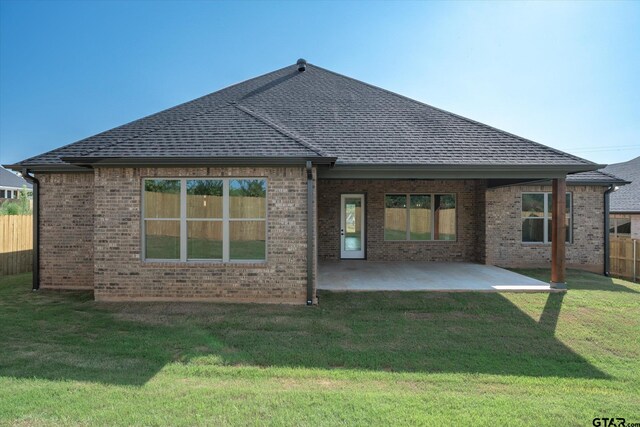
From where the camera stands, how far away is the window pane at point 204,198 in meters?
7.51

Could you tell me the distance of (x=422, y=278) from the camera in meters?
9.56

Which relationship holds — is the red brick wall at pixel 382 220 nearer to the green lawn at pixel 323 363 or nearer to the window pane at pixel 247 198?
the green lawn at pixel 323 363

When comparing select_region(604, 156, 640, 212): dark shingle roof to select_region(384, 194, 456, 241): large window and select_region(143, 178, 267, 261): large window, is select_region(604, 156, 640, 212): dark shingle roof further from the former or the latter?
select_region(143, 178, 267, 261): large window

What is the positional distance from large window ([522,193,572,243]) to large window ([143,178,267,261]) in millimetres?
9503

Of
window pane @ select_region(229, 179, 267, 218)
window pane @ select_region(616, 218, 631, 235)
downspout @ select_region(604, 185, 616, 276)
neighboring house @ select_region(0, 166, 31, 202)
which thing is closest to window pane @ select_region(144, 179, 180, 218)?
window pane @ select_region(229, 179, 267, 218)

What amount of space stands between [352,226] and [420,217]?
2.57m

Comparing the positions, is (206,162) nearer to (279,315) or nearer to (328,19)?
(279,315)

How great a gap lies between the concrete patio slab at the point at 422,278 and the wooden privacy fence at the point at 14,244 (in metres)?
10.2

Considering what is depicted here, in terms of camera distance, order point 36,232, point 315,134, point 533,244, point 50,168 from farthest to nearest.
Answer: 1. point 533,244
2. point 315,134
3. point 36,232
4. point 50,168

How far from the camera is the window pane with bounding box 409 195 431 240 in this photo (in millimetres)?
12859

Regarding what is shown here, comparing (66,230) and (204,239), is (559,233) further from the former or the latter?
(66,230)

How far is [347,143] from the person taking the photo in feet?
29.7

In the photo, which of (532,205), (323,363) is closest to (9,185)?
(323,363)

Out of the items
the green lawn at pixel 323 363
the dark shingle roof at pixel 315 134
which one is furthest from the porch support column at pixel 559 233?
the green lawn at pixel 323 363
